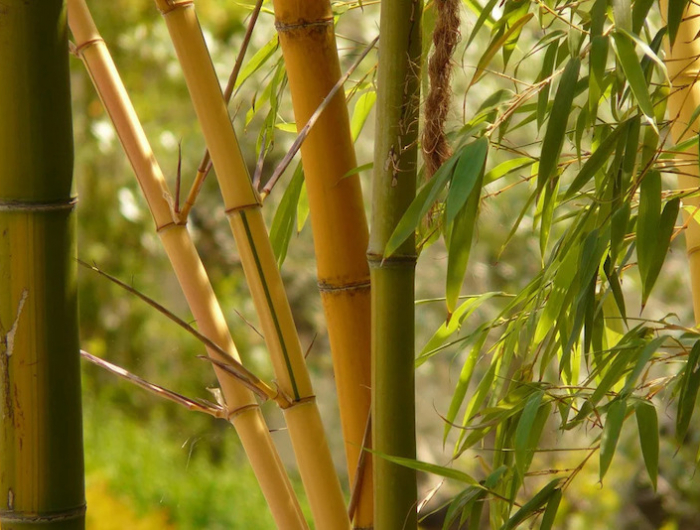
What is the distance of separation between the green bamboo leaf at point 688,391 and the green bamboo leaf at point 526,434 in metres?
0.09

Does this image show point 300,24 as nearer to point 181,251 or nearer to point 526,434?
point 181,251

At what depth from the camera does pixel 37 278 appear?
1.40ft

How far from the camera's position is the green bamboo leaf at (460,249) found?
484 mm

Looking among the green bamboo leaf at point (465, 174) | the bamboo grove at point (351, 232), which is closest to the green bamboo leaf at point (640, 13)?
the bamboo grove at point (351, 232)

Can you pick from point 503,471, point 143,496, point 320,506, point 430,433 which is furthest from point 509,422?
point 430,433

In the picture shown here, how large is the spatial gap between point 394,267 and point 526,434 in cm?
15

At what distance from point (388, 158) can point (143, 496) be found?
164 cm

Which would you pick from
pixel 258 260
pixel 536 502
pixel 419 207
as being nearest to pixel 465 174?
pixel 419 207

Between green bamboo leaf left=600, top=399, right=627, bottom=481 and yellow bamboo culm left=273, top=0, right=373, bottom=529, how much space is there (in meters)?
0.15

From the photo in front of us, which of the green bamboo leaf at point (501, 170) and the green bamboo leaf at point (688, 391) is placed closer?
the green bamboo leaf at point (688, 391)

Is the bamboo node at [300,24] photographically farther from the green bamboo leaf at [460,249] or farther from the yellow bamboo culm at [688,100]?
the yellow bamboo culm at [688,100]

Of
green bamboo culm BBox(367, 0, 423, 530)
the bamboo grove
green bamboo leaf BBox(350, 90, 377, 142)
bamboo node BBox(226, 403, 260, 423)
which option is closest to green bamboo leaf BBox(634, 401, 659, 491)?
the bamboo grove

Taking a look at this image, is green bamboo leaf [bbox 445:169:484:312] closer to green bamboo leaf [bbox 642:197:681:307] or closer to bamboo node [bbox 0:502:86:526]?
green bamboo leaf [bbox 642:197:681:307]

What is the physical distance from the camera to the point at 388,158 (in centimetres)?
48
